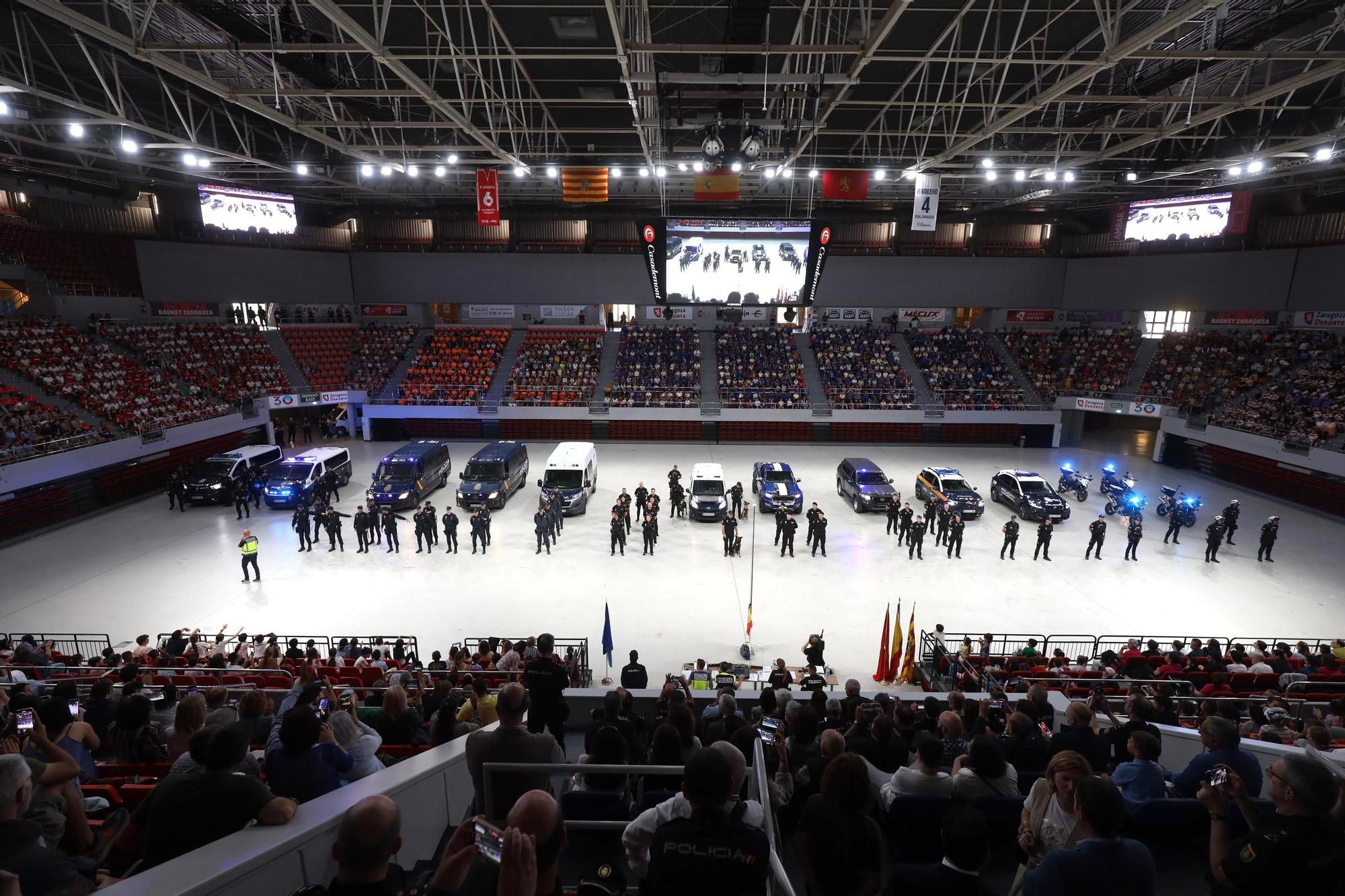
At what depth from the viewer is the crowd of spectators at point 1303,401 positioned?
22281 mm

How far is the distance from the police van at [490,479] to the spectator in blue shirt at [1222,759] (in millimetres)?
16932

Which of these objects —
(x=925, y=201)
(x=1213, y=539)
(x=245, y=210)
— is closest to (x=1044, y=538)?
(x=1213, y=539)

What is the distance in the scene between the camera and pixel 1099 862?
2.71m

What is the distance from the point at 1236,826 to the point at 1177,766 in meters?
3.93

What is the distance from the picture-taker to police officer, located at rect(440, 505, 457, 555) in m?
16.5

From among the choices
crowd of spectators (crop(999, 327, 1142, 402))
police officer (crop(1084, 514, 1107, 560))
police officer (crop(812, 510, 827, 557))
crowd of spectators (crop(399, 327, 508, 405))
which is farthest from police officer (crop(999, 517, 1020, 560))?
crowd of spectators (crop(399, 327, 508, 405))

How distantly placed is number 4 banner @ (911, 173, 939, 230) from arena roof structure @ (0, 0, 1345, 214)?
0.89m

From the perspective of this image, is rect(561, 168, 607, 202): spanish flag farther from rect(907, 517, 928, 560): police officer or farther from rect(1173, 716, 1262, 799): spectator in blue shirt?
rect(1173, 716, 1262, 799): spectator in blue shirt

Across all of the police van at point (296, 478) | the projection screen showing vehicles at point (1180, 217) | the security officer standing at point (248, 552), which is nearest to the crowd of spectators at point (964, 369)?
the projection screen showing vehicles at point (1180, 217)

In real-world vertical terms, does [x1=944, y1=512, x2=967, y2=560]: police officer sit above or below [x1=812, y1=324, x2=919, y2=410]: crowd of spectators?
below

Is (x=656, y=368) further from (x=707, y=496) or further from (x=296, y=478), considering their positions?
(x=296, y=478)

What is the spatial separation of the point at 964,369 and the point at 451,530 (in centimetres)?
2659

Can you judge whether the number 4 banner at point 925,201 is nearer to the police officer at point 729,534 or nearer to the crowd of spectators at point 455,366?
the police officer at point 729,534

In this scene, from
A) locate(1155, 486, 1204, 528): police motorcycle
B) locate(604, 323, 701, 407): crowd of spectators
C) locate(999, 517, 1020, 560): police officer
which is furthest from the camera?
locate(604, 323, 701, 407): crowd of spectators
